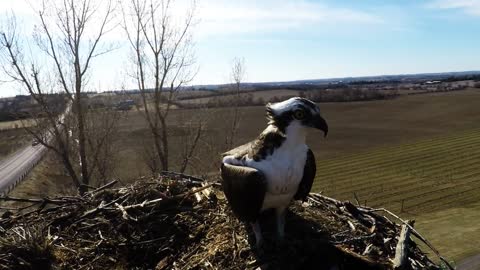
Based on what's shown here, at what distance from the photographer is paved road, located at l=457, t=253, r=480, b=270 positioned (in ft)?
45.5

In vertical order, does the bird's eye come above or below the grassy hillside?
above

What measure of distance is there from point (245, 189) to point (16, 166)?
30.6 m

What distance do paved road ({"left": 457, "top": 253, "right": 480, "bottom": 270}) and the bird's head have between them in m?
12.5

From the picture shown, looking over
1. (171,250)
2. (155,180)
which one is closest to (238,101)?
(155,180)

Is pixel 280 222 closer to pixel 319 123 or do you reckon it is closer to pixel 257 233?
pixel 257 233

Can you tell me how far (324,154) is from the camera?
31750 mm

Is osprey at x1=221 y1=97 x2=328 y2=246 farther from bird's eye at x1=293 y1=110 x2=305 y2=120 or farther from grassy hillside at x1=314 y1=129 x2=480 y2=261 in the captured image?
grassy hillside at x1=314 y1=129 x2=480 y2=261

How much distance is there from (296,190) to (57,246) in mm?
2298

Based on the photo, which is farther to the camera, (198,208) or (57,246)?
(198,208)

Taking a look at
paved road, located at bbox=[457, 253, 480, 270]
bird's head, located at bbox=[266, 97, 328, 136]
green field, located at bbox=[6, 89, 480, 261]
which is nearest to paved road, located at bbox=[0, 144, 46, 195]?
green field, located at bbox=[6, 89, 480, 261]

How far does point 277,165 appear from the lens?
3.53 meters

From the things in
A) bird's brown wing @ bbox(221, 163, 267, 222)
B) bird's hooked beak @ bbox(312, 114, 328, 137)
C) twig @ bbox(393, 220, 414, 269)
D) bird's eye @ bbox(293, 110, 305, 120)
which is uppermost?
bird's eye @ bbox(293, 110, 305, 120)

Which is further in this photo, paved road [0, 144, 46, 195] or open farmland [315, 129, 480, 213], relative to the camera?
paved road [0, 144, 46, 195]

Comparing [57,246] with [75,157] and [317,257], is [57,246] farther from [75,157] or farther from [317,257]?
[75,157]
